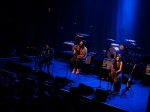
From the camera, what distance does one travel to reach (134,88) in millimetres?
11891

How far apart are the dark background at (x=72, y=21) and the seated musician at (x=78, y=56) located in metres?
3.60

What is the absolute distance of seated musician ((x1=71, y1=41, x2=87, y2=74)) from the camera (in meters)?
13.2

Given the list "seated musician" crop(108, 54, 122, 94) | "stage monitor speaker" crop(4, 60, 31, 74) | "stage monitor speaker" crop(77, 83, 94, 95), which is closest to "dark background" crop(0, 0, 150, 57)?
"stage monitor speaker" crop(4, 60, 31, 74)

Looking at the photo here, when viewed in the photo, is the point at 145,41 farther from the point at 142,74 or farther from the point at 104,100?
the point at 104,100

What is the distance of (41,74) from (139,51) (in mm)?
8311

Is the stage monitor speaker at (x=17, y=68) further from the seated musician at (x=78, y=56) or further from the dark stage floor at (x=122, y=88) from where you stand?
the seated musician at (x=78, y=56)

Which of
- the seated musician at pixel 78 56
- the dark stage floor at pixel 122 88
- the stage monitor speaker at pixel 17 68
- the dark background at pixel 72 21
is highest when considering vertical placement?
the dark background at pixel 72 21

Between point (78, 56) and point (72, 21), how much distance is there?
6.94 m

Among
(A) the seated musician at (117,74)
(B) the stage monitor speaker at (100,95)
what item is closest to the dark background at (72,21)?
(A) the seated musician at (117,74)

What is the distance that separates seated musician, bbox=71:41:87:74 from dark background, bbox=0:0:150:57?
3602 mm

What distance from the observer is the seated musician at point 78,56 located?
13188 millimetres

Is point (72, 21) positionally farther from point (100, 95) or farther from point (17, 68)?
point (100, 95)

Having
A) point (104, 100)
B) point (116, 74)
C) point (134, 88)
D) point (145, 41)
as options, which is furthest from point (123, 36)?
point (104, 100)

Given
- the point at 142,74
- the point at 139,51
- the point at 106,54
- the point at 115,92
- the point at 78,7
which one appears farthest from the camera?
the point at 78,7
